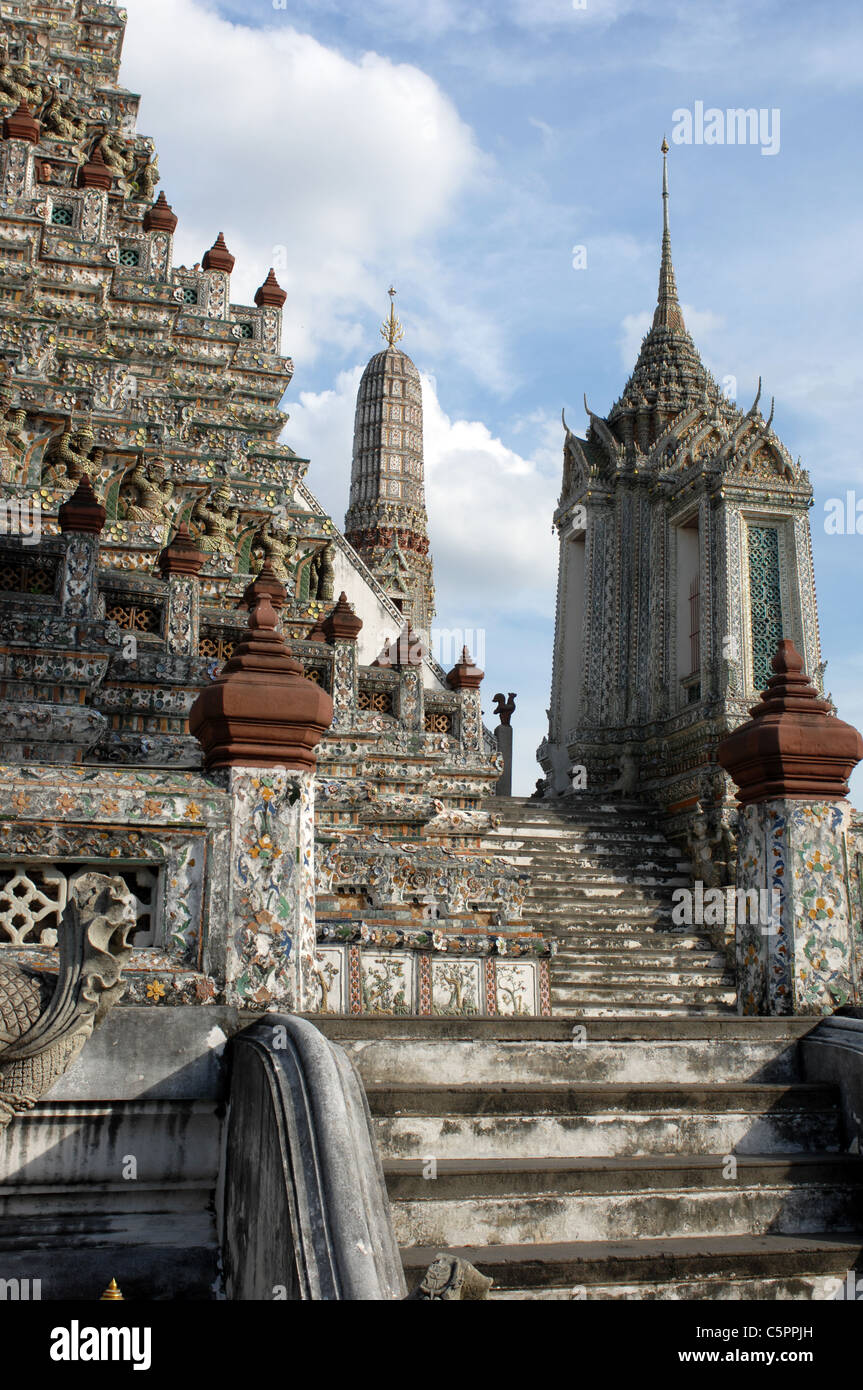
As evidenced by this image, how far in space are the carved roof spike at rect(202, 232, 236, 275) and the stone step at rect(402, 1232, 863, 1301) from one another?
66.1 feet

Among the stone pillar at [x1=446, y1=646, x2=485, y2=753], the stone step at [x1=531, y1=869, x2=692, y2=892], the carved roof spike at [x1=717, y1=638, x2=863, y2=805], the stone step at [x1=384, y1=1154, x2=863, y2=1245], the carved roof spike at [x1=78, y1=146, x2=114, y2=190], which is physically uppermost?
the carved roof spike at [x1=78, y1=146, x2=114, y2=190]

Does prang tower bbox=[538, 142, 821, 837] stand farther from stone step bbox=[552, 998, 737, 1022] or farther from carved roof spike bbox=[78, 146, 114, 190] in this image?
carved roof spike bbox=[78, 146, 114, 190]

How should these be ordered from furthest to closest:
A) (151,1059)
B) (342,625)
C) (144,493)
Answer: (144,493) → (342,625) → (151,1059)

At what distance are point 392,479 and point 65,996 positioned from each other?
119 ft

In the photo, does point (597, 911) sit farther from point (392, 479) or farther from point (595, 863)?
point (392, 479)

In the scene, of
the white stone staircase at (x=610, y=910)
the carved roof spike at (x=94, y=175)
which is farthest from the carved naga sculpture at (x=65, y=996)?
the carved roof spike at (x=94, y=175)

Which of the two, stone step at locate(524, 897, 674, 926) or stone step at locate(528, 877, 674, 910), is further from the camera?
stone step at locate(528, 877, 674, 910)

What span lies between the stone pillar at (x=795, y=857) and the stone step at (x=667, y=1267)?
235 cm

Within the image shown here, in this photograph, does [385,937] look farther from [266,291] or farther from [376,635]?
[266,291]

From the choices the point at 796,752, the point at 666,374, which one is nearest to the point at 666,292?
the point at 666,374

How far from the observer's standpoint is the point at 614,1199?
17.0 ft

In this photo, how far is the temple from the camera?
4.88m

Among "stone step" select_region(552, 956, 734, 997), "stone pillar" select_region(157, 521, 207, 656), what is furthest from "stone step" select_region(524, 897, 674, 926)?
"stone pillar" select_region(157, 521, 207, 656)

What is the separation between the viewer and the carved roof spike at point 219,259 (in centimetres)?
2244
